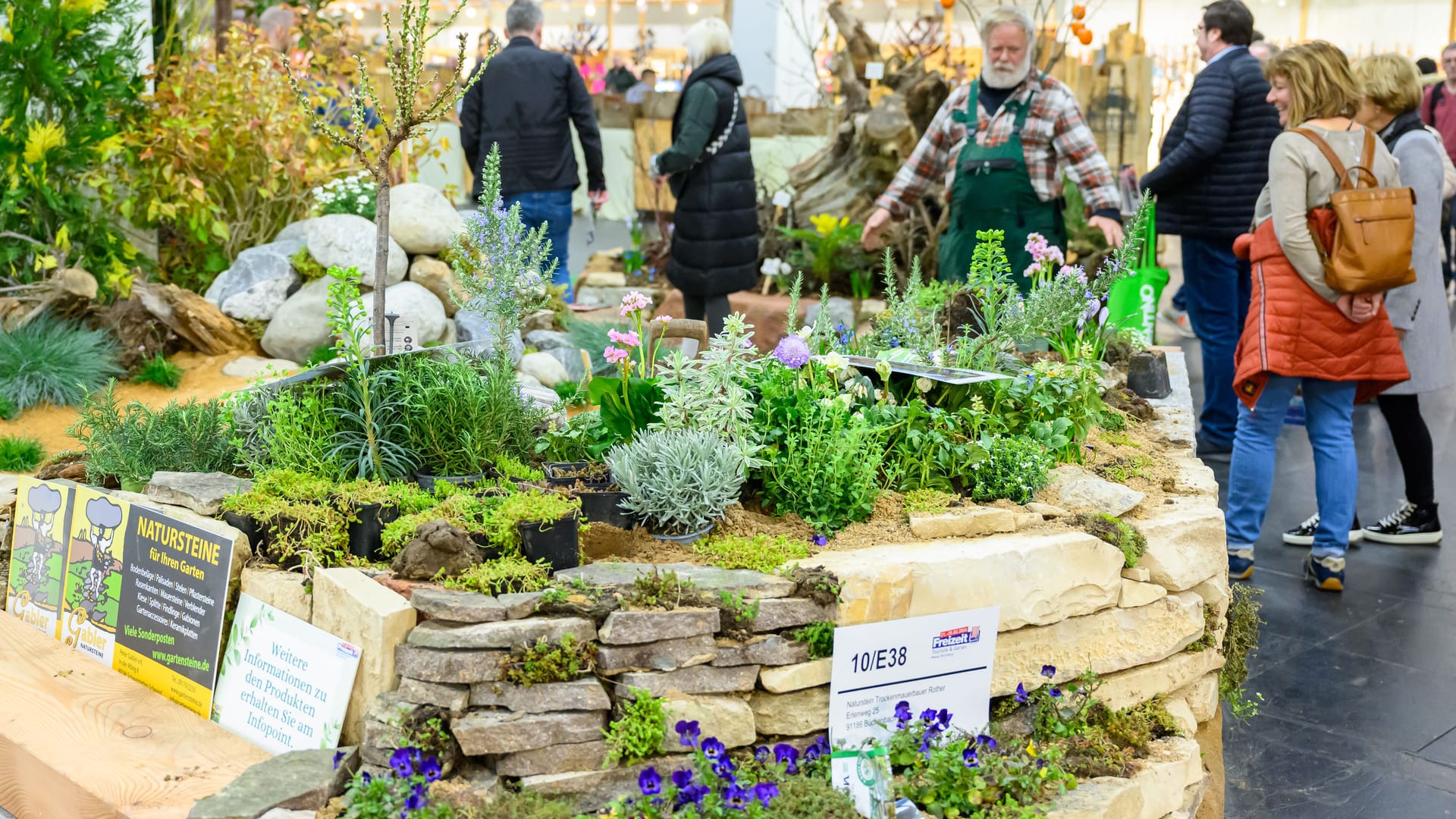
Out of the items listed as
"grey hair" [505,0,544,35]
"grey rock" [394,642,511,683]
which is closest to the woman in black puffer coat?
"grey hair" [505,0,544,35]

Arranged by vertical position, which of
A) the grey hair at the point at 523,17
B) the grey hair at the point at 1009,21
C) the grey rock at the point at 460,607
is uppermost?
the grey hair at the point at 523,17

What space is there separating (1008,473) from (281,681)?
1.83m

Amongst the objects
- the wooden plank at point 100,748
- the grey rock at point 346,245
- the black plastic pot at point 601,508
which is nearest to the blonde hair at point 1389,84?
the black plastic pot at point 601,508

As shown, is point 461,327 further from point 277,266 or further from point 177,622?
point 177,622

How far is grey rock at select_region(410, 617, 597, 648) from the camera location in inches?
94.5

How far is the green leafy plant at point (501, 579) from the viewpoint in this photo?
8.34ft

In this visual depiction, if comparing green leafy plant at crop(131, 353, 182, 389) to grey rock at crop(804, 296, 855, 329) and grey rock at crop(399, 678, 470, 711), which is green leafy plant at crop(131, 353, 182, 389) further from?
grey rock at crop(399, 678, 470, 711)

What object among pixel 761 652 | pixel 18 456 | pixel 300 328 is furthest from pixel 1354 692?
pixel 300 328

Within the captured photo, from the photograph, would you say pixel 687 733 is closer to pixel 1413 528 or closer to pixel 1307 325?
pixel 1307 325

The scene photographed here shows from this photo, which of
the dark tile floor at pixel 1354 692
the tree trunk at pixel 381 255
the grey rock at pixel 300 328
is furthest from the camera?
the grey rock at pixel 300 328

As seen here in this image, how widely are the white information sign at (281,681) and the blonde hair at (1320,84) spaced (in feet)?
11.4

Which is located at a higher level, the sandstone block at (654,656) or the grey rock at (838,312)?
the grey rock at (838,312)

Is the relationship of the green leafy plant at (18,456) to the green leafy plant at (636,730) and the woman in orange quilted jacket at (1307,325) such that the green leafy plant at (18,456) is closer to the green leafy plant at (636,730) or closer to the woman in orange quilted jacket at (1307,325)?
the green leafy plant at (636,730)

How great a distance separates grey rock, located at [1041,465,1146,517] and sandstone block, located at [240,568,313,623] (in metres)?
1.87
